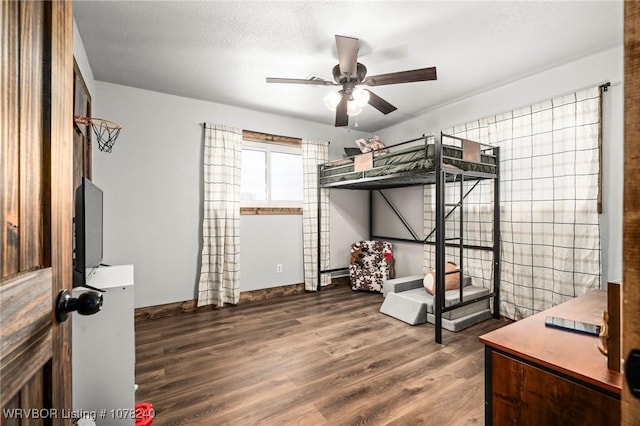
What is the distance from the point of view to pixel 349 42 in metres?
1.92

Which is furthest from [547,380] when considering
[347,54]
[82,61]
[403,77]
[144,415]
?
[82,61]

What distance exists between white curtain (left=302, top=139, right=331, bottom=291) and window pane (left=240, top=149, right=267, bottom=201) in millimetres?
594

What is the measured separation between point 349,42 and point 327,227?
9.00 feet

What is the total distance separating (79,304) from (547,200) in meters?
3.47

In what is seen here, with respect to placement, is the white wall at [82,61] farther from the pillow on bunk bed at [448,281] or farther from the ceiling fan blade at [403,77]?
the pillow on bunk bed at [448,281]

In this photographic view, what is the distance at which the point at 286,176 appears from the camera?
13.5ft

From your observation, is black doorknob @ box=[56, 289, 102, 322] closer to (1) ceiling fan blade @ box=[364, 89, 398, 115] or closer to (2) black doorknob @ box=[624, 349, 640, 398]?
(2) black doorknob @ box=[624, 349, 640, 398]

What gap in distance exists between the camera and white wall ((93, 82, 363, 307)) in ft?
9.72

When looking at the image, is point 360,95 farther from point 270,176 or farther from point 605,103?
point 605,103

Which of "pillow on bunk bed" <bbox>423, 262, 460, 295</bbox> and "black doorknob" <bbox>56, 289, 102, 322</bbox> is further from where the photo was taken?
"pillow on bunk bed" <bbox>423, 262, 460, 295</bbox>

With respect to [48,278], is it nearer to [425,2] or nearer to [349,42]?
[349,42]

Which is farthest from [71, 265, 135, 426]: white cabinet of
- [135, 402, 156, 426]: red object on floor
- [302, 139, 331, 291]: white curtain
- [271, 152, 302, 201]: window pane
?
[302, 139, 331, 291]: white curtain

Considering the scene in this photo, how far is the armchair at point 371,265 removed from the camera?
4133 mm

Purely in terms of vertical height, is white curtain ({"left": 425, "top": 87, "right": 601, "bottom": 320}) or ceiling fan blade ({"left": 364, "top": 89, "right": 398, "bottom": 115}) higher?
ceiling fan blade ({"left": 364, "top": 89, "right": 398, "bottom": 115})
